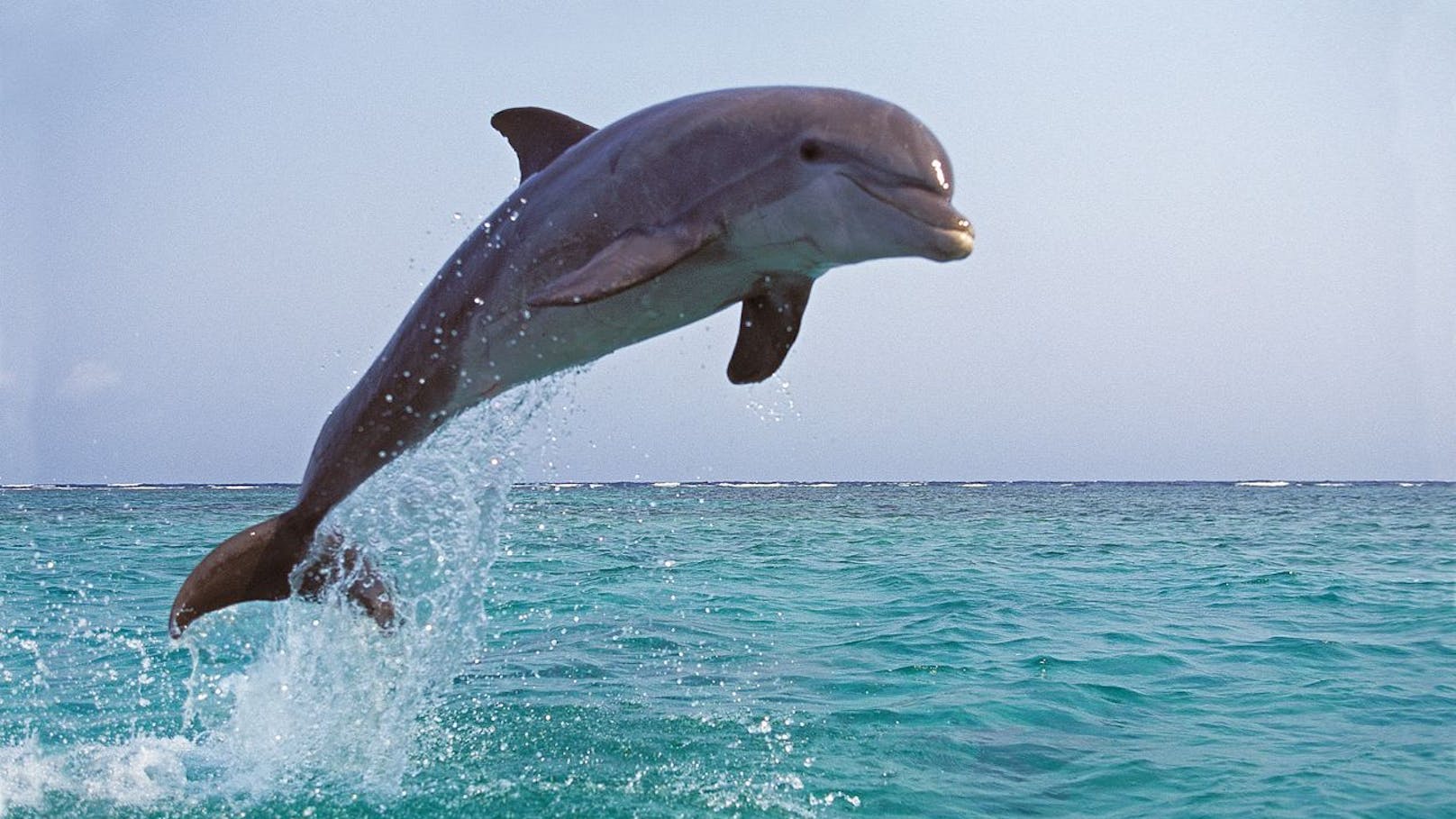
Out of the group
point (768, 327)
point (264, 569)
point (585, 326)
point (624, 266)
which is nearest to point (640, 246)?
point (624, 266)

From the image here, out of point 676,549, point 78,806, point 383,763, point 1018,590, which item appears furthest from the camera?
point 676,549

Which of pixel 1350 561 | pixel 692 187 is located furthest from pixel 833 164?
pixel 1350 561

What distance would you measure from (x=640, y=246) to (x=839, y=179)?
2.37 feet

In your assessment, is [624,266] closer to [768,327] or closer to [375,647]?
[768,327]

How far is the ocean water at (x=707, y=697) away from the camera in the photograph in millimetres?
6180

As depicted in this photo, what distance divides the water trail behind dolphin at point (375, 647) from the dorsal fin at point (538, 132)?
1055 mm

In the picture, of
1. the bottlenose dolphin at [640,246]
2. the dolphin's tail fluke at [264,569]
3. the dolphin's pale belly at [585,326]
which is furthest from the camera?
the dolphin's tail fluke at [264,569]

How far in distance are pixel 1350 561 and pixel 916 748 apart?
Result: 14.7 metres

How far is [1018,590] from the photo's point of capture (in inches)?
588

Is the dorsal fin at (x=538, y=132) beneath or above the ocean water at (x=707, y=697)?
above

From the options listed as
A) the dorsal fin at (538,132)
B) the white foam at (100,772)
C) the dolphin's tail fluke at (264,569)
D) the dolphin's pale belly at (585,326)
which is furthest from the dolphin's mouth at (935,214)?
the white foam at (100,772)

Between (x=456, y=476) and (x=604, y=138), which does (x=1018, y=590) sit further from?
(x=604, y=138)

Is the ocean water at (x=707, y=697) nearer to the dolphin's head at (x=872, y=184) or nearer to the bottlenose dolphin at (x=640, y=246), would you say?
the bottlenose dolphin at (x=640, y=246)

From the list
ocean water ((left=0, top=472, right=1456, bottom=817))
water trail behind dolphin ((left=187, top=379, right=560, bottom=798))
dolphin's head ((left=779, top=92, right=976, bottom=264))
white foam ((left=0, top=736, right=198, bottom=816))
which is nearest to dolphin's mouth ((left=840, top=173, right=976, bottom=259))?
dolphin's head ((left=779, top=92, right=976, bottom=264))
